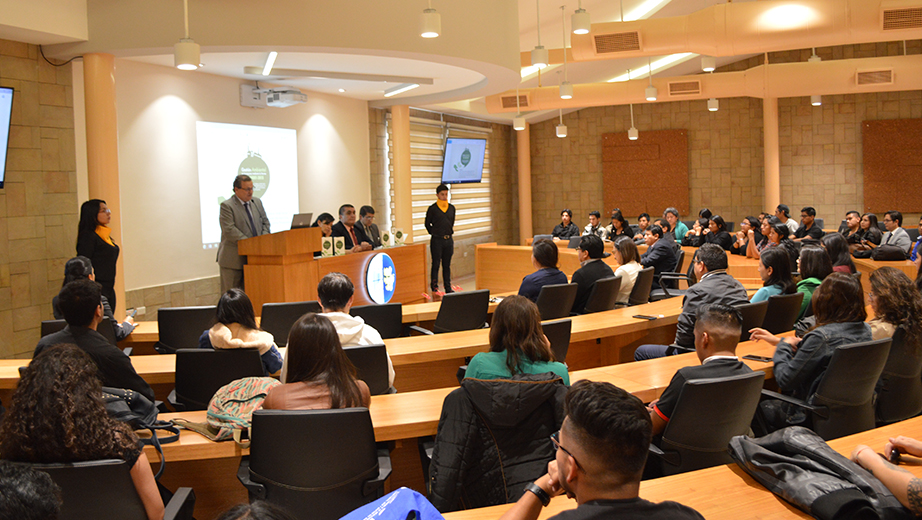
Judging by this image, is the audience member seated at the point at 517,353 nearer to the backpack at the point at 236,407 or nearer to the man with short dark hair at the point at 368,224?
the backpack at the point at 236,407

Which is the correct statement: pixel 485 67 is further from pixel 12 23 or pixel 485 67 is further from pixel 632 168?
pixel 632 168

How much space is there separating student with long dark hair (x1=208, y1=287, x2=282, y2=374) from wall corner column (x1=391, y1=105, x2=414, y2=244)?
270 inches

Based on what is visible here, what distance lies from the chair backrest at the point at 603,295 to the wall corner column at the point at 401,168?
199 inches

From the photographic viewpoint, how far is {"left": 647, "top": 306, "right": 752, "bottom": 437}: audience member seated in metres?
Answer: 2.58

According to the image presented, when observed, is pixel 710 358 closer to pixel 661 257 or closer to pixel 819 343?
pixel 819 343

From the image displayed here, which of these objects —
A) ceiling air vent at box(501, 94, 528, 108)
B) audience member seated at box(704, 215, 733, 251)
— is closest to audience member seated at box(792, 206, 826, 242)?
audience member seated at box(704, 215, 733, 251)

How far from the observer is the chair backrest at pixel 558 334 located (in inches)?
153

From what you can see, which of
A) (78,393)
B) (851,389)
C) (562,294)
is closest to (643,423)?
(78,393)

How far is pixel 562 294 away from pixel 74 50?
4.58 metres

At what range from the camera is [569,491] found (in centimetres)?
149

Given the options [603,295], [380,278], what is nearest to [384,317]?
[603,295]

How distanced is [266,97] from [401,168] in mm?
2589

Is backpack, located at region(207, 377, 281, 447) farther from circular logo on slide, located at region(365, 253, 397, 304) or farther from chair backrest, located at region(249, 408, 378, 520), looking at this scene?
circular logo on slide, located at region(365, 253, 397, 304)

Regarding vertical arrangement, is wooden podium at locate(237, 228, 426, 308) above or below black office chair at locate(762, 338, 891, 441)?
above
